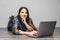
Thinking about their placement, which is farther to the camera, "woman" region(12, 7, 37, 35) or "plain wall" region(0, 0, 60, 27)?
"plain wall" region(0, 0, 60, 27)

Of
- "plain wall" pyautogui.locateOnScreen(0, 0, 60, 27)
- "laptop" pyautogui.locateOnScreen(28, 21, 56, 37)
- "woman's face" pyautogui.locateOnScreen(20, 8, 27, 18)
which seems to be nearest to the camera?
"laptop" pyautogui.locateOnScreen(28, 21, 56, 37)

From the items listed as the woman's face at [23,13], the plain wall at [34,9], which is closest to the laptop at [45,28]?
the woman's face at [23,13]

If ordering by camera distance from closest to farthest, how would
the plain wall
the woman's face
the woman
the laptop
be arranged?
the laptop → the woman → the woman's face → the plain wall

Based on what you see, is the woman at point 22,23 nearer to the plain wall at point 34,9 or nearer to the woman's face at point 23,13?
the woman's face at point 23,13

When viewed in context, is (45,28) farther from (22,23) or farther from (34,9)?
(34,9)

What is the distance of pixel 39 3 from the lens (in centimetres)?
486

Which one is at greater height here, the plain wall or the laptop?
the plain wall

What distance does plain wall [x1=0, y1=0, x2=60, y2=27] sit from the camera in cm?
477

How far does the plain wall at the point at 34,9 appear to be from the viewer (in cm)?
477

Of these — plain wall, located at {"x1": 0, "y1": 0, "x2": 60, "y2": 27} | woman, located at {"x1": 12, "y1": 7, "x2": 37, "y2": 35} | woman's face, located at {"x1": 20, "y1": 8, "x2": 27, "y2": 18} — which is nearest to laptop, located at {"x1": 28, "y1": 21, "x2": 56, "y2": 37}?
woman, located at {"x1": 12, "y1": 7, "x2": 37, "y2": 35}

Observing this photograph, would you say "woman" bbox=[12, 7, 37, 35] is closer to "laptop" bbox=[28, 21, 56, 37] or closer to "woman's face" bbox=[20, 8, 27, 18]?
"woman's face" bbox=[20, 8, 27, 18]

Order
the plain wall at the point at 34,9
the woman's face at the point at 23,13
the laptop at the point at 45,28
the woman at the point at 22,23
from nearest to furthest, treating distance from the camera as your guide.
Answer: the laptop at the point at 45,28, the woman at the point at 22,23, the woman's face at the point at 23,13, the plain wall at the point at 34,9

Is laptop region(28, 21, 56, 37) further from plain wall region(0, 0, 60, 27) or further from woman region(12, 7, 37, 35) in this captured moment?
plain wall region(0, 0, 60, 27)

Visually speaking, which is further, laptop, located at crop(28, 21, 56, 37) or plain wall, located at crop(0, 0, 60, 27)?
plain wall, located at crop(0, 0, 60, 27)
